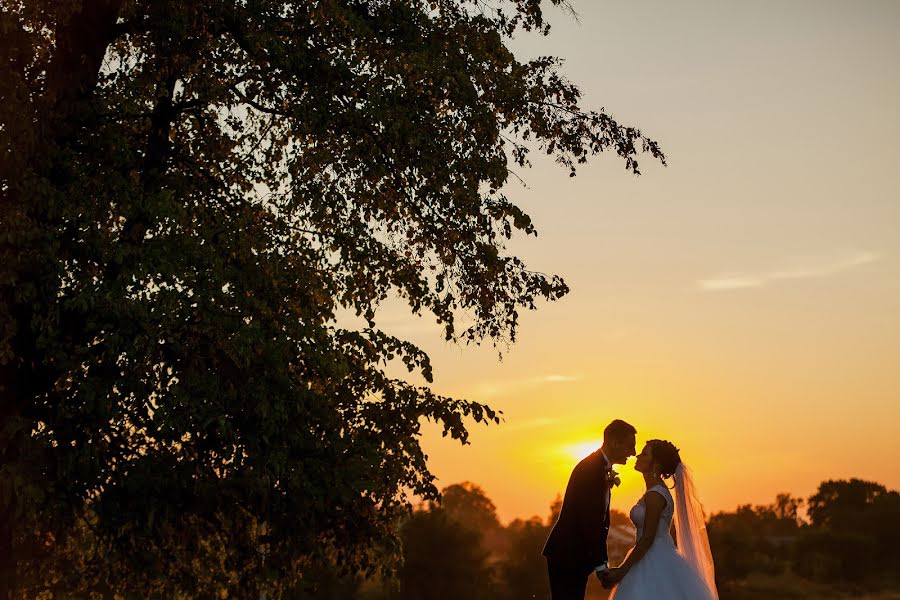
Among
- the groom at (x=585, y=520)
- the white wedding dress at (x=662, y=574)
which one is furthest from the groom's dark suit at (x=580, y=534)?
the white wedding dress at (x=662, y=574)

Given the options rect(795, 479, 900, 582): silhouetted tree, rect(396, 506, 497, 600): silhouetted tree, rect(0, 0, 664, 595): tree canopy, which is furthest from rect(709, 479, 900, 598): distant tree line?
rect(0, 0, 664, 595): tree canopy

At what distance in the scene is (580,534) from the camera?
10.1 metres

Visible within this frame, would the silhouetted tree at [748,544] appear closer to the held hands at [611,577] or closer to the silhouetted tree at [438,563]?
the silhouetted tree at [438,563]

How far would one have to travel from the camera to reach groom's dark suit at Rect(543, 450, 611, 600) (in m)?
10.0

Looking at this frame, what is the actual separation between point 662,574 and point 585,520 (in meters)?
1.15

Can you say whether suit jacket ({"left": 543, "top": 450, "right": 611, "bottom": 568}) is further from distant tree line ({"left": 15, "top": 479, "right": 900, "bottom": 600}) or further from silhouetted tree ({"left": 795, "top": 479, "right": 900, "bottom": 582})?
silhouetted tree ({"left": 795, "top": 479, "right": 900, "bottom": 582})

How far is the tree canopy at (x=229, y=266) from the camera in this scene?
1309cm

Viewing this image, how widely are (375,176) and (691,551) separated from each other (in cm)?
621

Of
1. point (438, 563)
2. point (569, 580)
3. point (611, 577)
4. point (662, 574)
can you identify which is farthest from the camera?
point (438, 563)

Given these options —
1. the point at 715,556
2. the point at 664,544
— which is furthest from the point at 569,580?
the point at 715,556

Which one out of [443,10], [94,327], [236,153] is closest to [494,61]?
[443,10]

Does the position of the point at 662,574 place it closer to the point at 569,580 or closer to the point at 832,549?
the point at 569,580

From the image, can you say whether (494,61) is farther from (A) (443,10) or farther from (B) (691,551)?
(B) (691,551)

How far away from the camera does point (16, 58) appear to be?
46.9 ft
